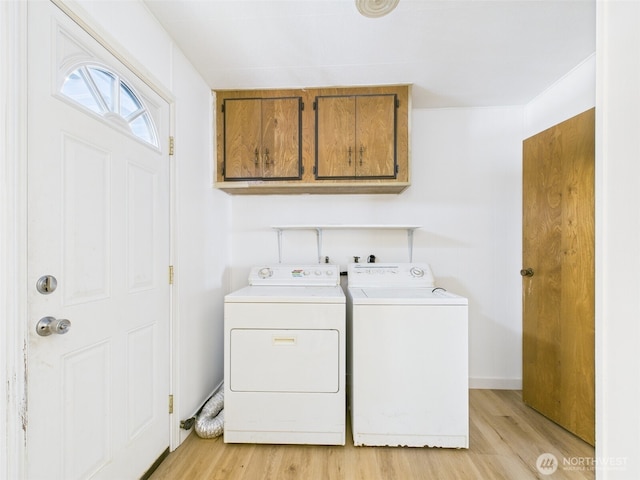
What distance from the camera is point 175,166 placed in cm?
163

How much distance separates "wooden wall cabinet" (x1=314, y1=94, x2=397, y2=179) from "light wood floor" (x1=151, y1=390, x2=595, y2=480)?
5.74 feet

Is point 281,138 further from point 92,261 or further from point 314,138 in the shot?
point 92,261

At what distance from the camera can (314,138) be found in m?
2.07

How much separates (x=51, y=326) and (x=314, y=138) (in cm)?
176

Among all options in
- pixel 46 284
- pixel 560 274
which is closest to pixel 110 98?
pixel 46 284

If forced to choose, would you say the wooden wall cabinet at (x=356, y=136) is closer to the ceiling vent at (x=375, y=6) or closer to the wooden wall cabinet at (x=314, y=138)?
the wooden wall cabinet at (x=314, y=138)

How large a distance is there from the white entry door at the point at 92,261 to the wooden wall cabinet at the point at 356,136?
3.48ft

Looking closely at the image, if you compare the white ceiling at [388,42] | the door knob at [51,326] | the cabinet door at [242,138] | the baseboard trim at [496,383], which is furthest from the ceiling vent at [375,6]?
the baseboard trim at [496,383]

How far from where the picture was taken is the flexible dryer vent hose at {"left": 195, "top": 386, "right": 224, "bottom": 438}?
5.58ft

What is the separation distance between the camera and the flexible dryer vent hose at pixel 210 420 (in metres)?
1.70

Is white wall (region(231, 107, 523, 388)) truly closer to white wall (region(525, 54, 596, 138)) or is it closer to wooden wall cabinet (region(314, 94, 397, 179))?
white wall (region(525, 54, 596, 138))

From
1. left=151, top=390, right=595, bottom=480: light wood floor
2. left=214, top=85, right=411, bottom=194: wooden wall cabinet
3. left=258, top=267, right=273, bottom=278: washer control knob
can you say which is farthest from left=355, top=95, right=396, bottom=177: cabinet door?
left=151, top=390, right=595, bottom=480: light wood floor

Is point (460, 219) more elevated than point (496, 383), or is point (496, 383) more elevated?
point (460, 219)

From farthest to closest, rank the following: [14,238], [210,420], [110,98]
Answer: [210,420]
[110,98]
[14,238]
